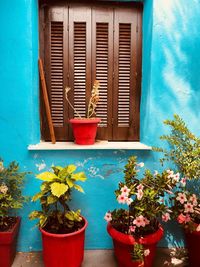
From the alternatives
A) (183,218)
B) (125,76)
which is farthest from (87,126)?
(183,218)

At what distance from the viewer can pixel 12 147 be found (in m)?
2.21

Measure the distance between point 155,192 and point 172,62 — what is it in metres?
1.17

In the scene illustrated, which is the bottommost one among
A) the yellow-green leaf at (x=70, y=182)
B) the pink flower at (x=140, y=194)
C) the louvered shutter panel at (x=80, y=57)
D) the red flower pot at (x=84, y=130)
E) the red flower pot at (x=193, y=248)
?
the red flower pot at (x=193, y=248)

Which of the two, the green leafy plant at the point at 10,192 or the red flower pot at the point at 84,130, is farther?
the red flower pot at the point at 84,130

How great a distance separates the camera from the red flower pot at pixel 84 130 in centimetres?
223

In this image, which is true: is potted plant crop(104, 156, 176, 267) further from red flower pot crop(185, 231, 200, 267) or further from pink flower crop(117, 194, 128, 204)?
red flower pot crop(185, 231, 200, 267)

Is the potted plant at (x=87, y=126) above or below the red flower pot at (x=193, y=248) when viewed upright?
above

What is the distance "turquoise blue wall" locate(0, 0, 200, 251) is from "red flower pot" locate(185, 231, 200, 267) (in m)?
0.25

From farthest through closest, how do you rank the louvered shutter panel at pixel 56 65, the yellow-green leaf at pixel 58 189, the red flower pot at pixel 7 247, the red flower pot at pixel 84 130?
the louvered shutter panel at pixel 56 65, the red flower pot at pixel 84 130, the red flower pot at pixel 7 247, the yellow-green leaf at pixel 58 189

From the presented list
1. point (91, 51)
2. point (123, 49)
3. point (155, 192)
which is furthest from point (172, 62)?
point (155, 192)

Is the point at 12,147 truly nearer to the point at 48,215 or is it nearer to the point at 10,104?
the point at 10,104

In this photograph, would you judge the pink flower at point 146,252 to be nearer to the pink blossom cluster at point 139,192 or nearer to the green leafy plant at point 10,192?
the pink blossom cluster at point 139,192

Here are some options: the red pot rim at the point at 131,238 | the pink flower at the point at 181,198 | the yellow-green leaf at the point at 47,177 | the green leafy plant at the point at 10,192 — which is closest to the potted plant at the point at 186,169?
the pink flower at the point at 181,198

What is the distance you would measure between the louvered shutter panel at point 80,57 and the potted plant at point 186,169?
2.83ft
